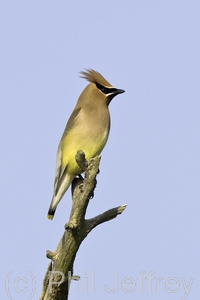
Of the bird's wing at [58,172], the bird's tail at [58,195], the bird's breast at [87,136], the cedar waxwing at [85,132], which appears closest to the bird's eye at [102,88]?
the cedar waxwing at [85,132]

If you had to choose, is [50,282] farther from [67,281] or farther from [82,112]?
[82,112]

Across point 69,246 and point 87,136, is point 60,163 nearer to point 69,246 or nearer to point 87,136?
point 87,136

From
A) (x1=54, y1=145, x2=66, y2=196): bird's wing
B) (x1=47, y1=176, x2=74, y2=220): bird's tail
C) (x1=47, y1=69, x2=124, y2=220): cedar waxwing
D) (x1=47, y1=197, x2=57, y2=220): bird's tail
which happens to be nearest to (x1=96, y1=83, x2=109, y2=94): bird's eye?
(x1=47, y1=69, x2=124, y2=220): cedar waxwing

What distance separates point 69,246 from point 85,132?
7.74 feet

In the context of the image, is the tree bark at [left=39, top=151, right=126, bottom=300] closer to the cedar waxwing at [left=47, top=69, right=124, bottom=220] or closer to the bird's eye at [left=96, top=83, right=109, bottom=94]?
the cedar waxwing at [left=47, top=69, right=124, bottom=220]

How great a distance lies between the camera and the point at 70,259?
6.18m

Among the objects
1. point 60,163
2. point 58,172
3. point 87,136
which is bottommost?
point 58,172

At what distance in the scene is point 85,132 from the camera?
8.23 metres

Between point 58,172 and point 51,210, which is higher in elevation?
point 58,172

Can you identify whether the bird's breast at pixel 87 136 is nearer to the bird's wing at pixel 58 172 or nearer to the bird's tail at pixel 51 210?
the bird's wing at pixel 58 172

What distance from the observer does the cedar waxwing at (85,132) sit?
816 cm

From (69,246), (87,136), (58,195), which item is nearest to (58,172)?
(58,195)

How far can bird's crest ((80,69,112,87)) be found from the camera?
338 inches

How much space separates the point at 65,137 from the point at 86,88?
75 centimetres
